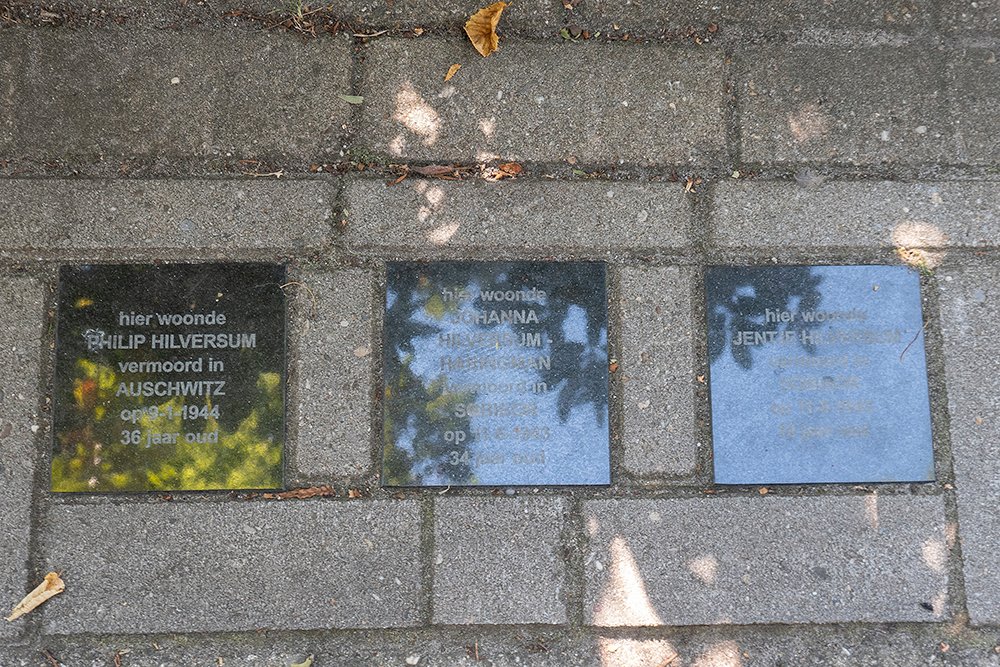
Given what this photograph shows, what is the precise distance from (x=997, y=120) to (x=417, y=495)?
2580mm

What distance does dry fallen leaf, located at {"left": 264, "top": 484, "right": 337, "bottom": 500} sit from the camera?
2.41m

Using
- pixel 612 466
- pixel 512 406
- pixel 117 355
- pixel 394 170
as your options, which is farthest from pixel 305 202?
pixel 612 466

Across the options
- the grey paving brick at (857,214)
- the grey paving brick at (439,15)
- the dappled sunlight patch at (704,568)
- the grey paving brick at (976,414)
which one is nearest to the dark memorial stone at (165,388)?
the grey paving brick at (439,15)

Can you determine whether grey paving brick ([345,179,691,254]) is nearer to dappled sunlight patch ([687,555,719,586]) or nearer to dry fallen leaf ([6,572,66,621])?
dappled sunlight patch ([687,555,719,586])

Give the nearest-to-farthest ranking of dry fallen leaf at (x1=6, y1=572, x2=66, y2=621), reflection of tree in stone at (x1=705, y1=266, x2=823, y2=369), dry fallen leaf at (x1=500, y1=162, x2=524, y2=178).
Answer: dry fallen leaf at (x1=6, y1=572, x2=66, y2=621) < reflection of tree in stone at (x1=705, y1=266, x2=823, y2=369) < dry fallen leaf at (x1=500, y1=162, x2=524, y2=178)

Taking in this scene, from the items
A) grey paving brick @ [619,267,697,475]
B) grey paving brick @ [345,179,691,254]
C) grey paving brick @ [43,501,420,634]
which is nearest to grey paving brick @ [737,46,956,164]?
grey paving brick @ [345,179,691,254]

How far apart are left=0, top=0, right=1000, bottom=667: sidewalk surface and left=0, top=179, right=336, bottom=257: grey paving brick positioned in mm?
11

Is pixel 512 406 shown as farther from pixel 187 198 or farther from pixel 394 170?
pixel 187 198

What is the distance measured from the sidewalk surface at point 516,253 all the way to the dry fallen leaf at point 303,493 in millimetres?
31

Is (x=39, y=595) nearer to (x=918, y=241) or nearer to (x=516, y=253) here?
(x=516, y=253)

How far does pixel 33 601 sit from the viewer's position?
235cm

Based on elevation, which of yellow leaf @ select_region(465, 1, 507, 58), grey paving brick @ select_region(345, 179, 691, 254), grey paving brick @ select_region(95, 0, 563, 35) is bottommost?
grey paving brick @ select_region(345, 179, 691, 254)

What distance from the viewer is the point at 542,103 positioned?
102 inches

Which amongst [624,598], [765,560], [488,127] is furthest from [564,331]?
[765,560]
